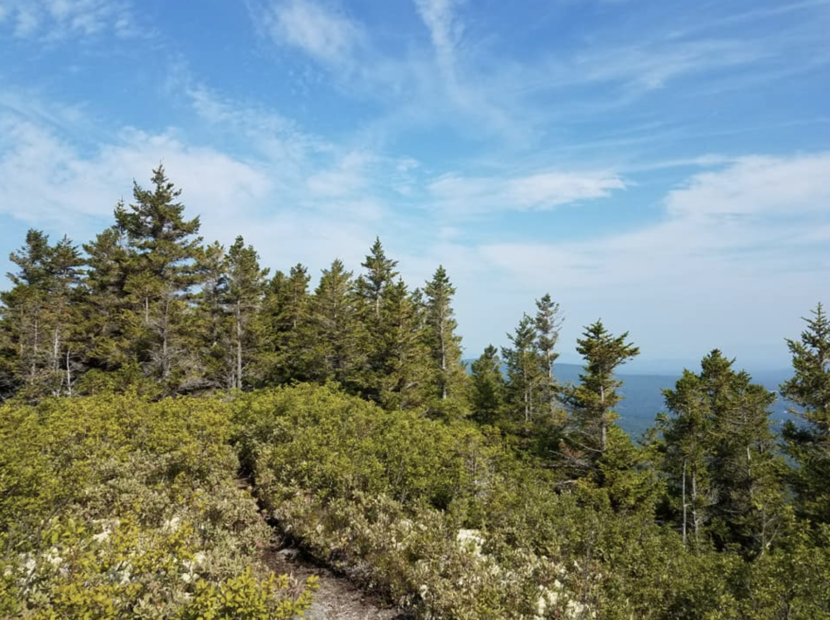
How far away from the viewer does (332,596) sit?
8492 millimetres

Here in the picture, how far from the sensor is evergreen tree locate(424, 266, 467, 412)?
33.0 m

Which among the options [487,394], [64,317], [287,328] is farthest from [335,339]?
[64,317]

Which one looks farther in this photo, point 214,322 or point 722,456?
point 214,322

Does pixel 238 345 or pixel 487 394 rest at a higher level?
pixel 238 345

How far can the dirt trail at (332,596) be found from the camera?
795cm

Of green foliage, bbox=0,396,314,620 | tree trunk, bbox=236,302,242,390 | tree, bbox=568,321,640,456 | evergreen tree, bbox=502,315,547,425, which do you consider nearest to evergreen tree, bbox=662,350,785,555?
tree, bbox=568,321,640,456

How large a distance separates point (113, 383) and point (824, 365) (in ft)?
138

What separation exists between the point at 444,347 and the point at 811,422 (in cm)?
2260

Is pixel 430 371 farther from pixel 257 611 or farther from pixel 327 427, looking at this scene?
pixel 257 611

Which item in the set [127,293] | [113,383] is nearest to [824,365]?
[113,383]

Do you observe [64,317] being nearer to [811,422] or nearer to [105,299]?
[105,299]

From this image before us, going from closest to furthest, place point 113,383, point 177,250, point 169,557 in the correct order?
point 169,557 < point 113,383 < point 177,250

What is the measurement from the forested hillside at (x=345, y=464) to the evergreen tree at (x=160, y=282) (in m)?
0.18

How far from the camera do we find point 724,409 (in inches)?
1035
